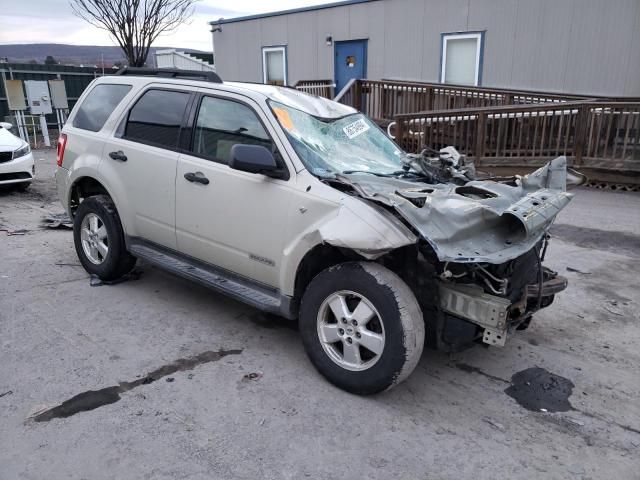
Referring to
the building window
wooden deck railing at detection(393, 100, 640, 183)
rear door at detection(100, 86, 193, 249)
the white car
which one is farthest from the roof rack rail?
the building window

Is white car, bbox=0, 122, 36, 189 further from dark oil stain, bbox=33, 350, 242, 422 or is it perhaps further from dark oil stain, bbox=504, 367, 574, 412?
dark oil stain, bbox=504, 367, 574, 412

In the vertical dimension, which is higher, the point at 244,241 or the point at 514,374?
the point at 244,241

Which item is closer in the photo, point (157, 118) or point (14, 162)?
point (157, 118)

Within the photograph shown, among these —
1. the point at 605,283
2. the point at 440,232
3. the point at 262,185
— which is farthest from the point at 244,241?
the point at 605,283

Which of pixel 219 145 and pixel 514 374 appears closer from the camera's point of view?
pixel 514 374

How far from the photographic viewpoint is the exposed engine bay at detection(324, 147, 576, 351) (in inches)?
123

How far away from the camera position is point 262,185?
380 centimetres

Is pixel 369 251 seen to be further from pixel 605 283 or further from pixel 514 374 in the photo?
pixel 605 283

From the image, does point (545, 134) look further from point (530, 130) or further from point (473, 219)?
point (473, 219)

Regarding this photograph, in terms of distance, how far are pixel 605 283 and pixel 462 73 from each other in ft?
31.2

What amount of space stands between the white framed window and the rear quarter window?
13074mm

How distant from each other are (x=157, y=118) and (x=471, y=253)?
118 inches

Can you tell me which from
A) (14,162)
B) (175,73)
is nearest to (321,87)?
(14,162)

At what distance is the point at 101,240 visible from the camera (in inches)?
201
